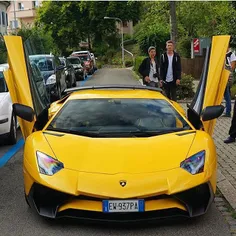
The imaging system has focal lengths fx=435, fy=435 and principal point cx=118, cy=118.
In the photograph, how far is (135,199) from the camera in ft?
12.7

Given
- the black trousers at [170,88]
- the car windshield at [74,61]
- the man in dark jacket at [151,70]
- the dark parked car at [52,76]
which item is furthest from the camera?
the car windshield at [74,61]

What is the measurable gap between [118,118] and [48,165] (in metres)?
1.21

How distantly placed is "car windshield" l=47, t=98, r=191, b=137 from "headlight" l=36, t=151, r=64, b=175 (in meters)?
0.61

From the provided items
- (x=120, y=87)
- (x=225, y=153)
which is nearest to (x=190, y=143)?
(x=120, y=87)

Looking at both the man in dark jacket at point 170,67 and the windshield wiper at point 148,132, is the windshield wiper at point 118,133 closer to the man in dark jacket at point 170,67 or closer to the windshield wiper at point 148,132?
the windshield wiper at point 148,132

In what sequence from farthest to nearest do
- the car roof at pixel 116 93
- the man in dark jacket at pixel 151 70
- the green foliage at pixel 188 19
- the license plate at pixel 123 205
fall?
1. the green foliage at pixel 188 19
2. the man in dark jacket at pixel 151 70
3. the car roof at pixel 116 93
4. the license plate at pixel 123 205

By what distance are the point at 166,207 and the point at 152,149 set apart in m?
0.66

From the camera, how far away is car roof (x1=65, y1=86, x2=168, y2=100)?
5.63 meters

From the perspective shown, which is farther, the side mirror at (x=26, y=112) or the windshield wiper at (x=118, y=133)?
the side mirror at (x=26, y=112)

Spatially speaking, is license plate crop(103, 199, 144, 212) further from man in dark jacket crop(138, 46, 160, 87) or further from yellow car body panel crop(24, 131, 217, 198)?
man in dark jacket crop(138, 46, 160, 87)

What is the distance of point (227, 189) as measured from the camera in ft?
17.3

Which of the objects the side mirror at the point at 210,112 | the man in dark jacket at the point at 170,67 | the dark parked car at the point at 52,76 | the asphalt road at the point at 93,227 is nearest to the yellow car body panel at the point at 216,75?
the side mirror at the point at 210,112

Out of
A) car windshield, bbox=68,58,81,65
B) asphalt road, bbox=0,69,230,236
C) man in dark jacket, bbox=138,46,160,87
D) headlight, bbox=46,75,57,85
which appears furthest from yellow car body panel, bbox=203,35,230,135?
car windshield, bbox=68,58,81,65

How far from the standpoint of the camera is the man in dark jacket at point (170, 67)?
32.0ft
